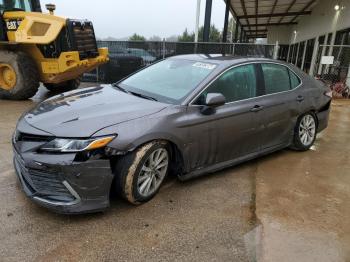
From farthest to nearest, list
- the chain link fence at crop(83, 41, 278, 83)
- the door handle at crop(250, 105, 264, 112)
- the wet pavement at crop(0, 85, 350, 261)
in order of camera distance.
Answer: the chain link fence at crop(83, 41, 278, 83), the door handle at crop(250, 105, 264, 112), the wet pavement at crop(0, 85, 350, 261)

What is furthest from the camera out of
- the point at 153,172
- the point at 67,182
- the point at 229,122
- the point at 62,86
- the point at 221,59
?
the point at 62,86

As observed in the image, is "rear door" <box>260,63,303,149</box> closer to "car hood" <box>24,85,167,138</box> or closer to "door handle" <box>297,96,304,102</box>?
"door handle" <box>297,96,304,102</box>

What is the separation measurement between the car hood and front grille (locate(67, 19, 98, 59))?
184 inches

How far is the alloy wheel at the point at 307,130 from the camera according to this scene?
5156 millimetres

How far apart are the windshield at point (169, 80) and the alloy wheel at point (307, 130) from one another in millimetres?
1928

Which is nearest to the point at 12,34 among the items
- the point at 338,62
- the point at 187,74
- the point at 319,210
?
the point at 187,74

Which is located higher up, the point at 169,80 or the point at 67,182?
the point at 169,80

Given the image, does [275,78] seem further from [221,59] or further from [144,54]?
[144,54]

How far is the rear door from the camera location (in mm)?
4480

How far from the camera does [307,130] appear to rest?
528cm

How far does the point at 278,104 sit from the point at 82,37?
5.80m

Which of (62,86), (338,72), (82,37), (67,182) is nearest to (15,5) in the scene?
(82,37)

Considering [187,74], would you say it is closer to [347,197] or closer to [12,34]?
[347,197]

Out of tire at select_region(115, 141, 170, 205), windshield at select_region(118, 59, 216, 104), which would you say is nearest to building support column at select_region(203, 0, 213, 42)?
windshield at select_region(118, 59, 216, 104)
